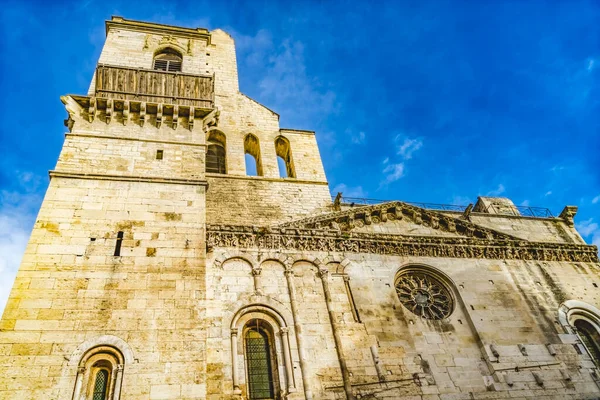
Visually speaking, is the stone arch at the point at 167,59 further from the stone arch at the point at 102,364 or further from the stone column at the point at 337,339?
the stone arch at the point at 102,364

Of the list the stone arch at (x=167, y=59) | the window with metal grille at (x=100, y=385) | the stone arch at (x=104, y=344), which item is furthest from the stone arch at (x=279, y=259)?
the stone arch at (x=167, y=59)

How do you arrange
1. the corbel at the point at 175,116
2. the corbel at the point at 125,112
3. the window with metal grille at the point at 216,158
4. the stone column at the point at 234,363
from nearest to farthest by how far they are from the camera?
the stone column at the point at 234,363, the corbel at the point at 125,112, the corbel at the point at 175,116, the window with metal grille at the point at 216,158

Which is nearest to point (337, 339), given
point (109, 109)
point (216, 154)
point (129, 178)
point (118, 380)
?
point (118, 380)

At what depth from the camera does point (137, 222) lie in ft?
36.4

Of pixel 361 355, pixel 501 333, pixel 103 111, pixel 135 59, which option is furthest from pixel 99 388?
pixel 135 59

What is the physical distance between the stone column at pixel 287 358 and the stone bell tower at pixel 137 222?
189 centimetres

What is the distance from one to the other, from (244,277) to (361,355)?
11.8 feet

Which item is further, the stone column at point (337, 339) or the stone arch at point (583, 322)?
the stone arch at point (583, 322)

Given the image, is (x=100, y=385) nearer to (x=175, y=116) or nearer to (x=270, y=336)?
(x=270, y=336)

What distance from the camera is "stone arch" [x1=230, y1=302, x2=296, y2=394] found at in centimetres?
1019

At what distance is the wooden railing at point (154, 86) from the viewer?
46.9 feet

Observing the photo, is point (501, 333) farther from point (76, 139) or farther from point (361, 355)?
point (76, 139)

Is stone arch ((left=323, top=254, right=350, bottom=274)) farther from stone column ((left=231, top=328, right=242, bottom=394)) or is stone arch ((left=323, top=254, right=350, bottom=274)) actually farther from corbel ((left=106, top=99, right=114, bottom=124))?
corbel ((left=106, top=99, right=114, bottom=124))

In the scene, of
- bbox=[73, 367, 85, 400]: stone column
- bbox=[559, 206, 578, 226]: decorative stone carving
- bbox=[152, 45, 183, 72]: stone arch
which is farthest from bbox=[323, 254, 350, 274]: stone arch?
bbox=[152, 45, 183, 72]: stone arch
